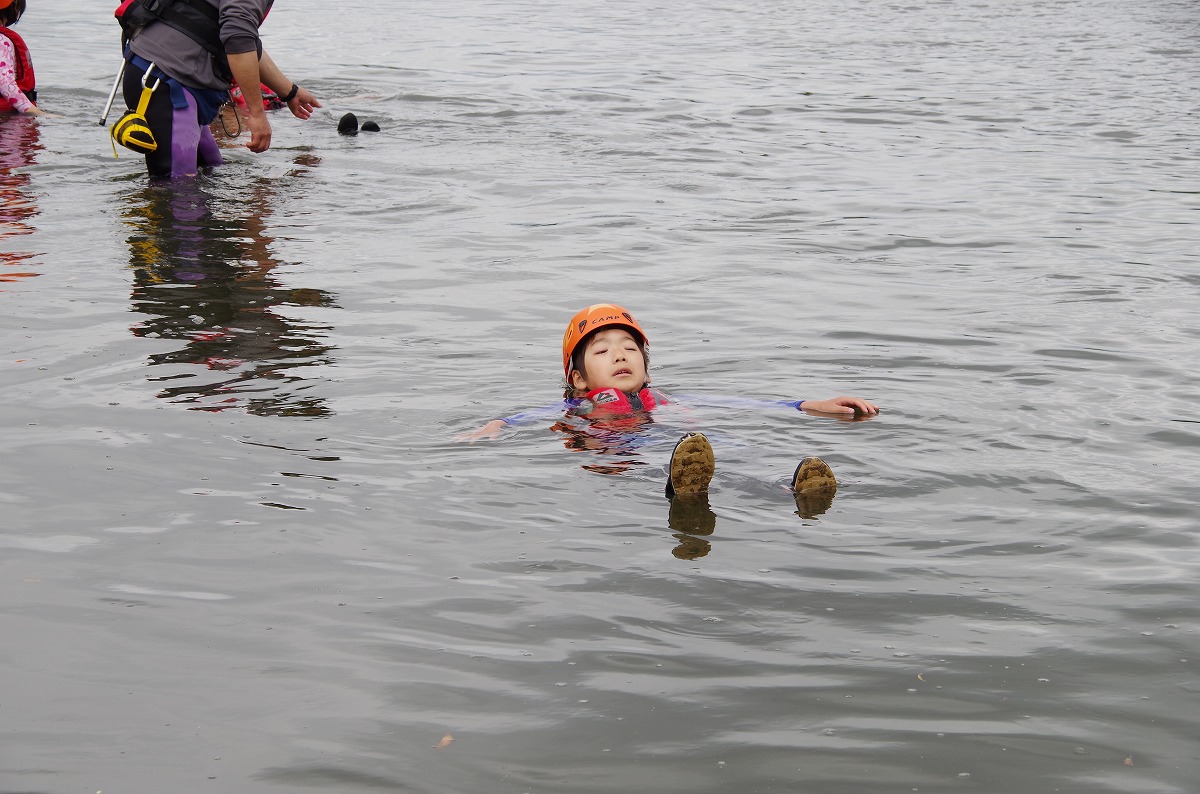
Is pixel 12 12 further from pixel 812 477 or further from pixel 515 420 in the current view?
pixel 812 477

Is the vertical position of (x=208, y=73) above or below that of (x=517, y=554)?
above

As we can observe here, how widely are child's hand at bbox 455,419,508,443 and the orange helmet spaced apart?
0.88 meters

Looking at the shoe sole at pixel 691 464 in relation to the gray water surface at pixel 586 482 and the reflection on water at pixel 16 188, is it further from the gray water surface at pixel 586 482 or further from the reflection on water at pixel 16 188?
the reflection on water at pixel 16 188

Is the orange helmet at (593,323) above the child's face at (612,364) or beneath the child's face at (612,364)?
above

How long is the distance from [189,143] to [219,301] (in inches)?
142

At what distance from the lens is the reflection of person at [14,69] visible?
566 inches

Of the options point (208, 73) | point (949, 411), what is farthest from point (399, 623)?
point (208, 73)

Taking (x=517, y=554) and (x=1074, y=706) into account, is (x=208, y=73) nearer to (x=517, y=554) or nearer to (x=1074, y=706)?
(x=517, y=554)

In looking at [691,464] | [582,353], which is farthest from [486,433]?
[691,464]

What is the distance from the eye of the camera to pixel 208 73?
1132cm

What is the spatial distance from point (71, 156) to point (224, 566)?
10.3m

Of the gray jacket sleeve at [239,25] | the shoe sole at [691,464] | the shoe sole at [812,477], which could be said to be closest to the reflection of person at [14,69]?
the gray jacket sleeve at [239,25]

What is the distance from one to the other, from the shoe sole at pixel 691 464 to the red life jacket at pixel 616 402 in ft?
4.42

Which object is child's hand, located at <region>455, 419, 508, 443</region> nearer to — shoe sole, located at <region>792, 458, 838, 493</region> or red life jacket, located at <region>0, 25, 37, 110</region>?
shoe sole, located at <region>792, 458, 838, 493</region>
